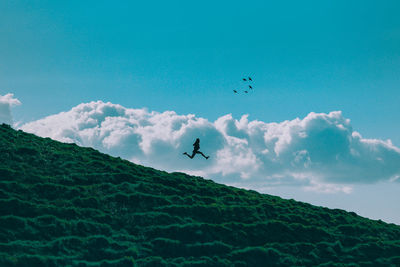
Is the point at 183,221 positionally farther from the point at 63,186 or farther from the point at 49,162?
the point at 49,162

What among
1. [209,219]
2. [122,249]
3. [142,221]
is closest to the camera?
[122,249]

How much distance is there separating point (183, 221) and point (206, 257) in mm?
4415

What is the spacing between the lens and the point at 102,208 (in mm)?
28578

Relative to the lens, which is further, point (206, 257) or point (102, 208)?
point (102, 208)

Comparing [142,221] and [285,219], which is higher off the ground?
[285,219]

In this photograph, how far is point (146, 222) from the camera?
27828mm

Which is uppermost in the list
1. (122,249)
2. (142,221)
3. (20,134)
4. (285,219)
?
(20,134)

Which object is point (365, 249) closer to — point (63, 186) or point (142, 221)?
point (142, 221)

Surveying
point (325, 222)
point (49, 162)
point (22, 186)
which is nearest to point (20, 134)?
point (49, 162)

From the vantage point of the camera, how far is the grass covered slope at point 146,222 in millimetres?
24047

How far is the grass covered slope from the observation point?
78.9 ft

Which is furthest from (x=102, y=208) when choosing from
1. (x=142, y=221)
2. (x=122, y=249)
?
(x=122, y=249)

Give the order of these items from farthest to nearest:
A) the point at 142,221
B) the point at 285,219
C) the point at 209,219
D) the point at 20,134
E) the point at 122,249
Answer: the point at 20,134
the point at 285,219
the point at 209,219
the point at 142,221
the point at 122,249

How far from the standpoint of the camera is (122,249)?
24.4 meters
